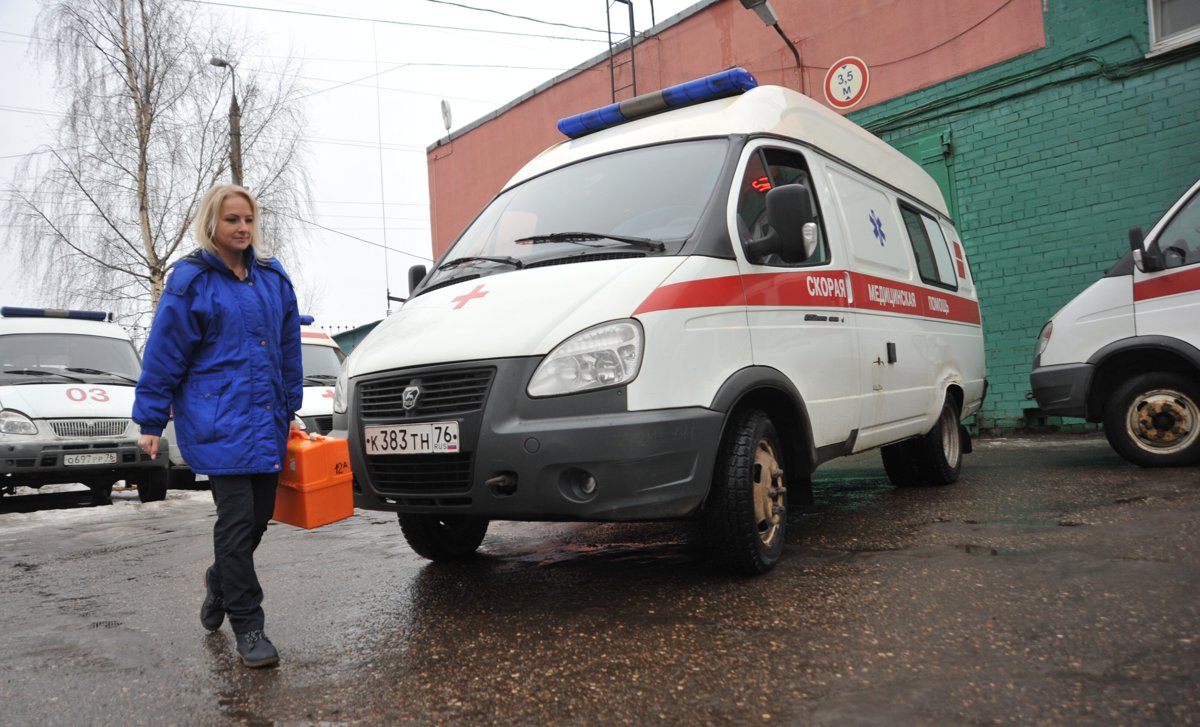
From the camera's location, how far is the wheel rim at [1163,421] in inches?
242

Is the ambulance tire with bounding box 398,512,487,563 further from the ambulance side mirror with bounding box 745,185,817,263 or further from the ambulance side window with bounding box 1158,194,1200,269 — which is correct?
the ambulance side window with bounding box 1158,194,1200,269

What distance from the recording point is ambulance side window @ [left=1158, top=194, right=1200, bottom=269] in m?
5.97

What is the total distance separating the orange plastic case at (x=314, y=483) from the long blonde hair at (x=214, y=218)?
76 cm

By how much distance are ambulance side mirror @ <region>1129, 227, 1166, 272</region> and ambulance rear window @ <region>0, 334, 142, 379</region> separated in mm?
8963

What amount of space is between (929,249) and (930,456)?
4.88 ft

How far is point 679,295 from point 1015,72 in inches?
332

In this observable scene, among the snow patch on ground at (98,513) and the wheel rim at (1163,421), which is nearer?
the wheel rim at (1163,421)

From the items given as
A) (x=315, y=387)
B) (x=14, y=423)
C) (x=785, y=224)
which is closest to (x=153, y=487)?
(x=14, y=423)

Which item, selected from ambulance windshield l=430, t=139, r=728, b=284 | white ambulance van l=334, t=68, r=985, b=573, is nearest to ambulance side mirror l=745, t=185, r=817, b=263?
white ambulance van l=334, t=68, r=985, b=573

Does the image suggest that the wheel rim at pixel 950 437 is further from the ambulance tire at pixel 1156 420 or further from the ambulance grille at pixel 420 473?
the ambulance grille at pixel 420 473

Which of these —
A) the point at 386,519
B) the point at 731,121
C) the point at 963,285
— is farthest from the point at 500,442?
the point at 963,285

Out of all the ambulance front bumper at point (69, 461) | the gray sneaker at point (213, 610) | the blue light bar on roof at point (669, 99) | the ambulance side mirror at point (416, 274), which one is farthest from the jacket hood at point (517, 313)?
the ambulance front bumper at point (69, 461)

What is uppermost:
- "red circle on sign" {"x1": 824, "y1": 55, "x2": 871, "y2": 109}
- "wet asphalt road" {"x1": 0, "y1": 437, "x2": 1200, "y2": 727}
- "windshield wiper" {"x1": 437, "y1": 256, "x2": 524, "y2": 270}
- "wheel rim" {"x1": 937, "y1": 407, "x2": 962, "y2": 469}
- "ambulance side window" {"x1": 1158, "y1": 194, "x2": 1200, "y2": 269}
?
"red circle on sign" {"x1": 824, "y1": 55, "x2": 871, "y2": 109}

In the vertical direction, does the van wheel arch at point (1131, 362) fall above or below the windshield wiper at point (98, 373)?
below
